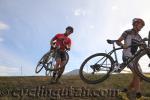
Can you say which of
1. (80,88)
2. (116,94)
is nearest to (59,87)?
(80,88)

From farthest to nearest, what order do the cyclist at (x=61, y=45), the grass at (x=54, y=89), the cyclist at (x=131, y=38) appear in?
the cyclist at (x=61, y=45)
the grass at (x=54, y=89)
the cyclist at (x=131, y=38)

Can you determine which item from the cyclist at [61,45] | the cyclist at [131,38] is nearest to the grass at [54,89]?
the cyclist at [61,45]

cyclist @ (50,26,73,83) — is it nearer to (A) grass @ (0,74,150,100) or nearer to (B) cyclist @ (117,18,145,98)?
(A) grass @ (0,74,150,100)

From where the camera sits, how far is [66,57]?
17.4 m

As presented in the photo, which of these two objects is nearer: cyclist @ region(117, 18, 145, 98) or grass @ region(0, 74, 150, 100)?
cyclist @ region(117, 18, 145, 98)

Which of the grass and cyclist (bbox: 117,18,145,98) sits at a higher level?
cyclist (bbox: 117,18,145,98)

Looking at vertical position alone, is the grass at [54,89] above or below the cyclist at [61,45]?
below

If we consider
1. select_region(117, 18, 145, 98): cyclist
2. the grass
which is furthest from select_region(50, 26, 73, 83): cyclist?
select_region(117, 18, 145, 98): cyclist

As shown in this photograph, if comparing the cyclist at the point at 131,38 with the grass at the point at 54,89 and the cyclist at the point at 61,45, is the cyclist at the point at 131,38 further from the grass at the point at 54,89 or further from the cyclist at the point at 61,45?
the cyclist at the point at 61,45

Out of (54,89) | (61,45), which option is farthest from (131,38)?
(54,89)

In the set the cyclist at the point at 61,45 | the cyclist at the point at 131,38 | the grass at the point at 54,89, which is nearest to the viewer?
the cyclist at the point at 131,38

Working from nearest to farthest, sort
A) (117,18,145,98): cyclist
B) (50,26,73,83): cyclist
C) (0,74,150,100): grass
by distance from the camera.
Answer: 1. (117,18,145,98): cyclist
2. (0,74,150,100): grass
3. (50,26,73,83): cyclist

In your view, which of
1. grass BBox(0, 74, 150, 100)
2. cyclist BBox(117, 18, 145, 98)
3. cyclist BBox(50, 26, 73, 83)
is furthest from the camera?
cyclist BBox(50, 26, 73, 83)

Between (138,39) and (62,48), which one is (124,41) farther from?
(62,48)
